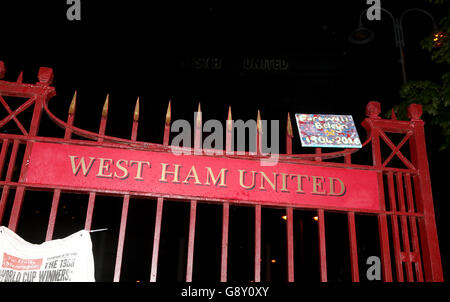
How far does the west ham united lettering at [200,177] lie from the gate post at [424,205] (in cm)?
46

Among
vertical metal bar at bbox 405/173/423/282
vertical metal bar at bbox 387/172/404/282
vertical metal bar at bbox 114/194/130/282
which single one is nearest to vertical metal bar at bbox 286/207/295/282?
vertical metal bar at bbox 387/172/404/282

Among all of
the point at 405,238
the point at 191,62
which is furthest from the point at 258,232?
the point at 191,62

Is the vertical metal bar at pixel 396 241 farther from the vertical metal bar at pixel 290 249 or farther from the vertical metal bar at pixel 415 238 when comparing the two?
the vertical metal bar at pixel 290 249

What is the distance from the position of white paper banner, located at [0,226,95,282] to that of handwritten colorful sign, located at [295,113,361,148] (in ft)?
6.86

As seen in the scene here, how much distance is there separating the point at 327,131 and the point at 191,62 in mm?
4373

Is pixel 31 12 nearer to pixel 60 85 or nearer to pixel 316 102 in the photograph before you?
pixel 60 85

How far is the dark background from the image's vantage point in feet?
20.9

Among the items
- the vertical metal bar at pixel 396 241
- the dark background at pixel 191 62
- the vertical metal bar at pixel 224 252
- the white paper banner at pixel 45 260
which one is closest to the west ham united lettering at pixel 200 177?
the vertical metal bar at pixel 396 241

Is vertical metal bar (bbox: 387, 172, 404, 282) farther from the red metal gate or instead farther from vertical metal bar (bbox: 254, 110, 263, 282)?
vertical metal bar (bbox: 254, 110, 263, 282)

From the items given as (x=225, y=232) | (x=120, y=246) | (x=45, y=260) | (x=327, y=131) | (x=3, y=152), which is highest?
(x=327, y=131)

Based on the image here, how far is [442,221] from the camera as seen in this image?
554 cm

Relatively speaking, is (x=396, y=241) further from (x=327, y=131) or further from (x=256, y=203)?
(x=256, y=203)

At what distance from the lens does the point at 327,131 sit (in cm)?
375

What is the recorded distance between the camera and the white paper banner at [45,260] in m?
2.99
